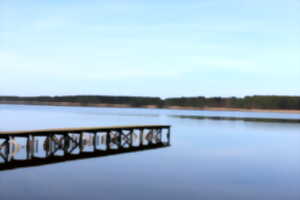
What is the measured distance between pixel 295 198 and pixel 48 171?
14.3m

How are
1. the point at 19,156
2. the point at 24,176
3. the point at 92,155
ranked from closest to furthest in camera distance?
1. the point at 24,176
2. the point at 92,155
3. the point at 19,156

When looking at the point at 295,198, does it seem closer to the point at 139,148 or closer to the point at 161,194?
the point at 161,194

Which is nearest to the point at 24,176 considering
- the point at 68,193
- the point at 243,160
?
the point at 68,193

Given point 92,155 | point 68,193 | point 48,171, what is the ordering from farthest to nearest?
point 92,155
point 48,171
point 68,193

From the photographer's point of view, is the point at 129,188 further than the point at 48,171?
No

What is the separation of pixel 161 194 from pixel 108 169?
770 centimetres

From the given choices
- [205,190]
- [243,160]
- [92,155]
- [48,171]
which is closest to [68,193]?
[48,171]

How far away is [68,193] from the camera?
19.6 meters

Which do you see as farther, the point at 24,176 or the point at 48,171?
the point at 48,171

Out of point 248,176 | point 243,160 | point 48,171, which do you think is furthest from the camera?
point 243,160

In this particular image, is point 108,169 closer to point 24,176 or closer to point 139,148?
point 24,176

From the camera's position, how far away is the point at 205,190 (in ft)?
71.8

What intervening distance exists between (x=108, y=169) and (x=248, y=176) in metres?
9.32

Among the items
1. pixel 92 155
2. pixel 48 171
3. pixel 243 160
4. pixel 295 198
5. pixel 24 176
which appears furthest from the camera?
pixel 243 160
